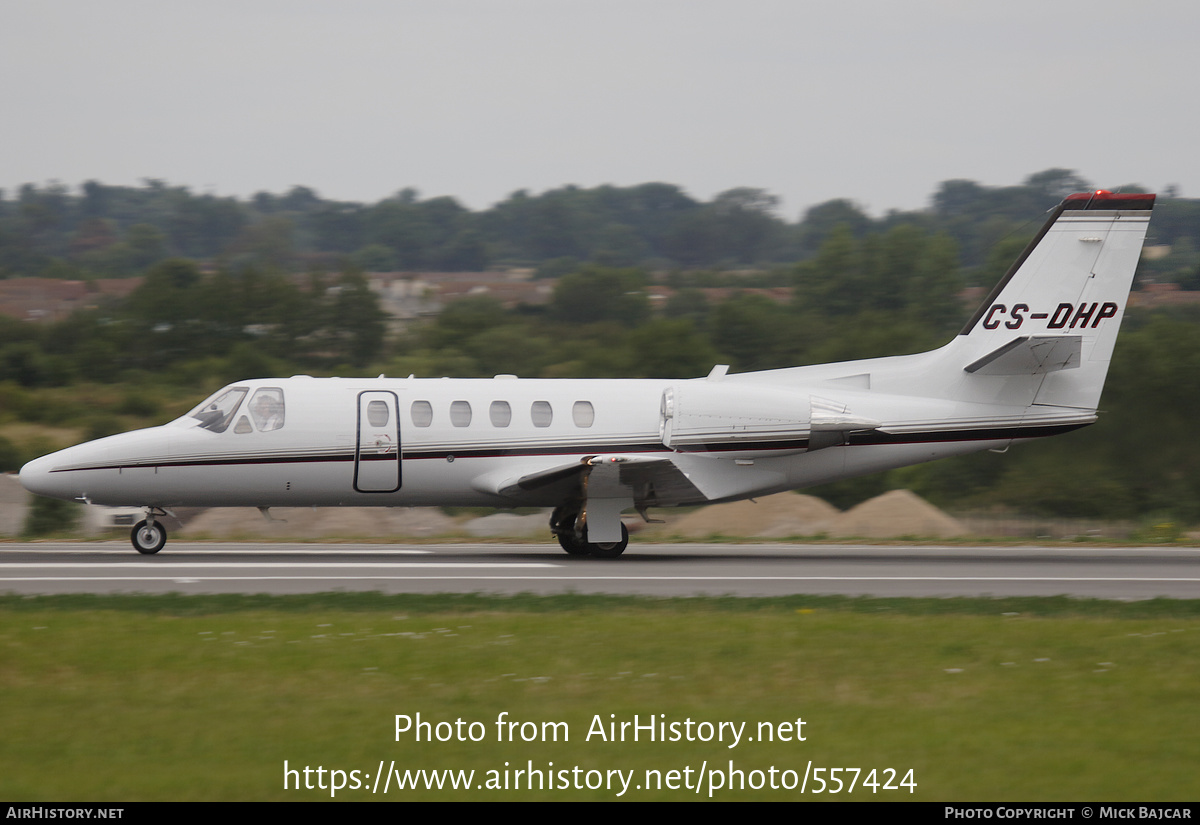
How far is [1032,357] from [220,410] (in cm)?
1281

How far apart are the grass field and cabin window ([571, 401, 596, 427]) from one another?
6.46m

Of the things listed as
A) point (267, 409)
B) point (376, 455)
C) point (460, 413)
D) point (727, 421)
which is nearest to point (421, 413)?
point (460, 413)

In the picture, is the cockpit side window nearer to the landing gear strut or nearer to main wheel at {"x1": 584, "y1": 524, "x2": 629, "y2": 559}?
the landing gear strut

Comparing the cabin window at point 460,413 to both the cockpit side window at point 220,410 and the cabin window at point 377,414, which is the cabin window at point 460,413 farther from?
the cockpit side window at point 220,410

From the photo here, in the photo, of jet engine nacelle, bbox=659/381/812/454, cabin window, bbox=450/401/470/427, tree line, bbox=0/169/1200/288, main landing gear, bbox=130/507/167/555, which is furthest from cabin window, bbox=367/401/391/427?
tree line, bbox=0/169/1200/288

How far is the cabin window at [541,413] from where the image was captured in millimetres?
18609

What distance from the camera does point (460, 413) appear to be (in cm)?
1847

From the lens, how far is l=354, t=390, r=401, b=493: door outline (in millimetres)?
18094

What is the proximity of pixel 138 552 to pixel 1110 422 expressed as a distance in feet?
63.0

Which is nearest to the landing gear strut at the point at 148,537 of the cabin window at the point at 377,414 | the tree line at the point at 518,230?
the cabin window at the point at 377,414

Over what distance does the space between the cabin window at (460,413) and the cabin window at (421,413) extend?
1.11 ft

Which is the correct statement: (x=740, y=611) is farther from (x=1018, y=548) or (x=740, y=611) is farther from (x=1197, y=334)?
(x=1197, y=334)

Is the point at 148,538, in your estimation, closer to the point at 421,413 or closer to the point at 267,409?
the point at 267,409

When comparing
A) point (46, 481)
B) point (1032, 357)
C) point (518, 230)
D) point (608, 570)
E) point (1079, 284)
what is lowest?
point (608, 570)
